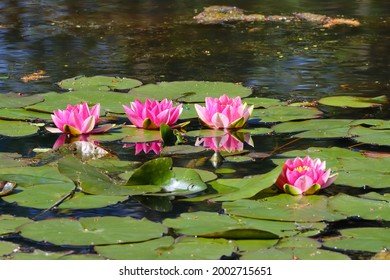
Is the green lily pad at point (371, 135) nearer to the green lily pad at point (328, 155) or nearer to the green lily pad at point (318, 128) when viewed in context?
the green lily pad at point (318, 128)

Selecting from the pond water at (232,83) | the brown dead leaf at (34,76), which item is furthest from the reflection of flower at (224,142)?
the brown dead leaf at (34,76)

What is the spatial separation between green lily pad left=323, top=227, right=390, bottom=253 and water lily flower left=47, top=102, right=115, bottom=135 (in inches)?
54.9

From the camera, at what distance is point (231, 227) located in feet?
7.99

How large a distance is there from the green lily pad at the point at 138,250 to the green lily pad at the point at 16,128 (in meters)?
1.35

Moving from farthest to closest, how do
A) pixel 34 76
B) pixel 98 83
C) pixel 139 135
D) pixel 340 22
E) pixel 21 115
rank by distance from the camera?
pixel 340 22
pixel 34 76
pixel 98 83
pixel 21 115
pixel 139 135

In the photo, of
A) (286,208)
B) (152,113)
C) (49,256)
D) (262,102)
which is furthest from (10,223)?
(262,102)

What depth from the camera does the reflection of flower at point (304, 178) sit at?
270 cm

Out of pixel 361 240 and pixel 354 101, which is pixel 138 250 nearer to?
pixel 361 240

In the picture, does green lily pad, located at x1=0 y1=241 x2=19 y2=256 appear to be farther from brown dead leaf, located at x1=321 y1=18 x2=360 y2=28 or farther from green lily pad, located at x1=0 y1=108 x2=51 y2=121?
brown dead leaf, located at x1=321 y1=18 x2=360 y2=28

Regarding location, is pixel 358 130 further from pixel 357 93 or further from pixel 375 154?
pixel 357 93

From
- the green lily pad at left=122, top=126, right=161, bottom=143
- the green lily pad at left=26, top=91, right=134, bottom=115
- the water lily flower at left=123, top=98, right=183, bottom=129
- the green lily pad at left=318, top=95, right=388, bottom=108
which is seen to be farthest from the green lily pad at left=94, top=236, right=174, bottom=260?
the green lily pad at left=318, top=95, right=388, bottom=108

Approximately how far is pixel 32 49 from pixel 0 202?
3.27 metres

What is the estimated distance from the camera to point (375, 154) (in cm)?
317

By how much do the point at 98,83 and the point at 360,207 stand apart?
7.01 feet
